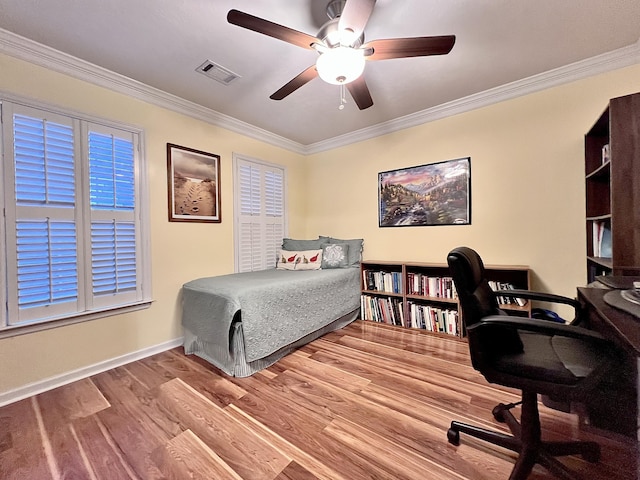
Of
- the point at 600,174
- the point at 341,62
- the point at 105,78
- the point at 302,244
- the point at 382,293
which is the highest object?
the point at 105,78

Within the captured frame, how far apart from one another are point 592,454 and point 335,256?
8.23ft

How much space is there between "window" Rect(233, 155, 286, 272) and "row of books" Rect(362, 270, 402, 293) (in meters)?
1.32

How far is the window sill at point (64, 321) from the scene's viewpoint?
1756 millimetres

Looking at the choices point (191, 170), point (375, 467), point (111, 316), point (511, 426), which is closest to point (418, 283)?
point (511, 426)

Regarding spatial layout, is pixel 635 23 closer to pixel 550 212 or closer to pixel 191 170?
pixel 550 212

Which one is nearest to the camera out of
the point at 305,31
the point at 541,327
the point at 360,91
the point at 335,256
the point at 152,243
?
the point at 541,327

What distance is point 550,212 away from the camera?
2.38 meters

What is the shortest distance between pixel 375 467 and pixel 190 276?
2.34 metres

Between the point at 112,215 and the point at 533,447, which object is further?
the point at 112,215

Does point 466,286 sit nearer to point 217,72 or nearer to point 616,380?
point 616,380

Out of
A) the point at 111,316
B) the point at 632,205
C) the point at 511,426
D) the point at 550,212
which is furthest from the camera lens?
the point at 550,212

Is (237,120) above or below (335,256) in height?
above

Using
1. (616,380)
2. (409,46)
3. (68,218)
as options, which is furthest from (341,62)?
(68,218)

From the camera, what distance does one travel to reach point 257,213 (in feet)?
Result: 11.3
